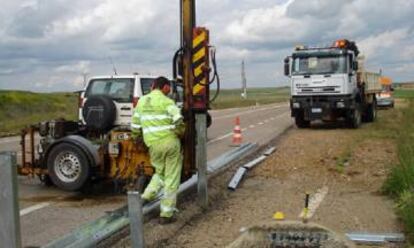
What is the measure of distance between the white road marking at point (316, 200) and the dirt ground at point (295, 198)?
0.25 feet

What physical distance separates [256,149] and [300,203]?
726cm

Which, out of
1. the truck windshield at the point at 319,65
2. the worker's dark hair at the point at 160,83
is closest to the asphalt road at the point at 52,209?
→ the worker's dark hair at the point at 160,83

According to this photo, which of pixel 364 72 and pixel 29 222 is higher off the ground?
pixel 364 72

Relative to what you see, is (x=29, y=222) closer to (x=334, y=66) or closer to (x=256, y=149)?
(x=256, y=149)

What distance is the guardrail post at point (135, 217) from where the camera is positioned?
6.20 meters

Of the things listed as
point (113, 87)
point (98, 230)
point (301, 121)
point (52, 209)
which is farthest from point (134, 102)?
point (301, 121)

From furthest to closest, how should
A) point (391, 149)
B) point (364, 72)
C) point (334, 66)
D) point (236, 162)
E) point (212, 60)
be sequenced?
point (364, 72) < point (334, 66) < point (391, 149) < point (236, 162) < point (212, 60)

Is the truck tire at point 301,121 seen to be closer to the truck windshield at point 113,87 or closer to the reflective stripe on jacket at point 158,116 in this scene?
the truck windshield at point 113,87

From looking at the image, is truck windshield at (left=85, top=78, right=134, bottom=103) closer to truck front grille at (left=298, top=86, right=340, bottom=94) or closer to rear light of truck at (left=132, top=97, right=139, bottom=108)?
rear light of truck at (left=132, top=97, right=139, bottom=108)

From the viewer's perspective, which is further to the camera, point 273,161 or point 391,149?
point 391,149

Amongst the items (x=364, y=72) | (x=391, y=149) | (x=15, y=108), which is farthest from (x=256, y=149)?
(x=15, y=108)

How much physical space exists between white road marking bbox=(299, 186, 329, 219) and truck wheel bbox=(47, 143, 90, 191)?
11.8ft

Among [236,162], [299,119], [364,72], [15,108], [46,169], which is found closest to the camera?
[46,169]

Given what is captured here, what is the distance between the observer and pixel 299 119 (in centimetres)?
2527
